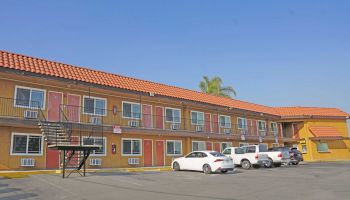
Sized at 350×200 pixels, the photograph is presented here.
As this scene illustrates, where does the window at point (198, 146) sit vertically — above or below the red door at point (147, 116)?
below

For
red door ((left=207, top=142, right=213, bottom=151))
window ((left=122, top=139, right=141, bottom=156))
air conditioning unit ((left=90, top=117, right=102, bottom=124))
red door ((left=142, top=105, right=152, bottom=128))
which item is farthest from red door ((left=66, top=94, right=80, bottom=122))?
red door ((left=207, top=142, right=213, bottom=151))

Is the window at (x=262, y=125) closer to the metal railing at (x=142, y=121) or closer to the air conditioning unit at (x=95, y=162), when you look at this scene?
the metal railing at (x=142, y=121)

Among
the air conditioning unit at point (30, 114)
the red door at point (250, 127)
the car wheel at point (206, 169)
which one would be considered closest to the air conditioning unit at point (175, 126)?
the car wheel at point (206, 169)

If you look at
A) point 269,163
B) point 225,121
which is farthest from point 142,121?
point 225,121

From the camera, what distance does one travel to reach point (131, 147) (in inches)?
965

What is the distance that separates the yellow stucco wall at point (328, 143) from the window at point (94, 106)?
91.5 feet

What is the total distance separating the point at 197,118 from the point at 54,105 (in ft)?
46.0

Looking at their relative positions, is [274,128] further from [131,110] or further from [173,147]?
[131,110]

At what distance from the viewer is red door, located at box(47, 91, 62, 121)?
2042cm

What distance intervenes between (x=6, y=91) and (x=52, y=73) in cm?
274

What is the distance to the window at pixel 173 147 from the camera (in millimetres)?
27266

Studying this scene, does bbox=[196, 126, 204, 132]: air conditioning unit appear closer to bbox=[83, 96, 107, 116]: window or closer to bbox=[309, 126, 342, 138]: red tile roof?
bbox=[83, 96, 107, 116]: window

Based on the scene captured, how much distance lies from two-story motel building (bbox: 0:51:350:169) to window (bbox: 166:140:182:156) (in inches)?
3.3

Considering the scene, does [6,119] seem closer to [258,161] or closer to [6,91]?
[6,91]
